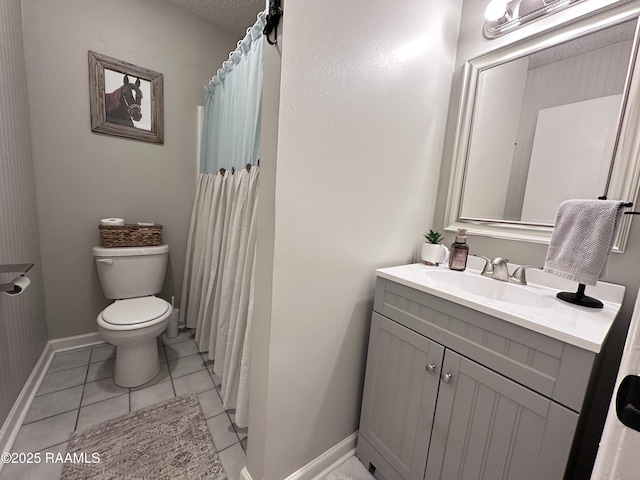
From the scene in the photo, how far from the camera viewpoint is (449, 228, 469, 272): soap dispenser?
1193mm

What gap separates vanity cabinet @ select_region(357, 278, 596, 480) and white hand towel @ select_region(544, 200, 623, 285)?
37 cm

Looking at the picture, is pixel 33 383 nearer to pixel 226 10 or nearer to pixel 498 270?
pixel 498 270

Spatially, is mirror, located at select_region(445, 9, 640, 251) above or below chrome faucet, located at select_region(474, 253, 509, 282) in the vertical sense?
above

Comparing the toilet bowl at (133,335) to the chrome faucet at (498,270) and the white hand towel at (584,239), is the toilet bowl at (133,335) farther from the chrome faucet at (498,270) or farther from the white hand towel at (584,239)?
the white hand towel at (584,239)

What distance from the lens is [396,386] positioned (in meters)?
0.99

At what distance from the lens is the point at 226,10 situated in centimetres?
184

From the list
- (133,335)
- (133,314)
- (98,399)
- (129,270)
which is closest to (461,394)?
(133,335)

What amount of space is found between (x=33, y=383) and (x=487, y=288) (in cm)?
242

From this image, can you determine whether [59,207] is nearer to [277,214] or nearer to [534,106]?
[277,214]

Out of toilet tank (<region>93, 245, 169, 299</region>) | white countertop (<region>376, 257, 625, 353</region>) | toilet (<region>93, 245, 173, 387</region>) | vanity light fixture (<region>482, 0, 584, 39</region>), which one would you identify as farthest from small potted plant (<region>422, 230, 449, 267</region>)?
toilet tank (<region>93, 245, 169, 299</region>)

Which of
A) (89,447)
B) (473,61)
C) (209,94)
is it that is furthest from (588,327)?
(209,94)

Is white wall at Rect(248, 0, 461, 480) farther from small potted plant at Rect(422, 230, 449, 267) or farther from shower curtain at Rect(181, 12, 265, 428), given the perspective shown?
shower curtain at Rect(181, 12, 265, 428)

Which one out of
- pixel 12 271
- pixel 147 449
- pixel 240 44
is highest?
pixel 240 44

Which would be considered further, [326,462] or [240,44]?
[240,44]
